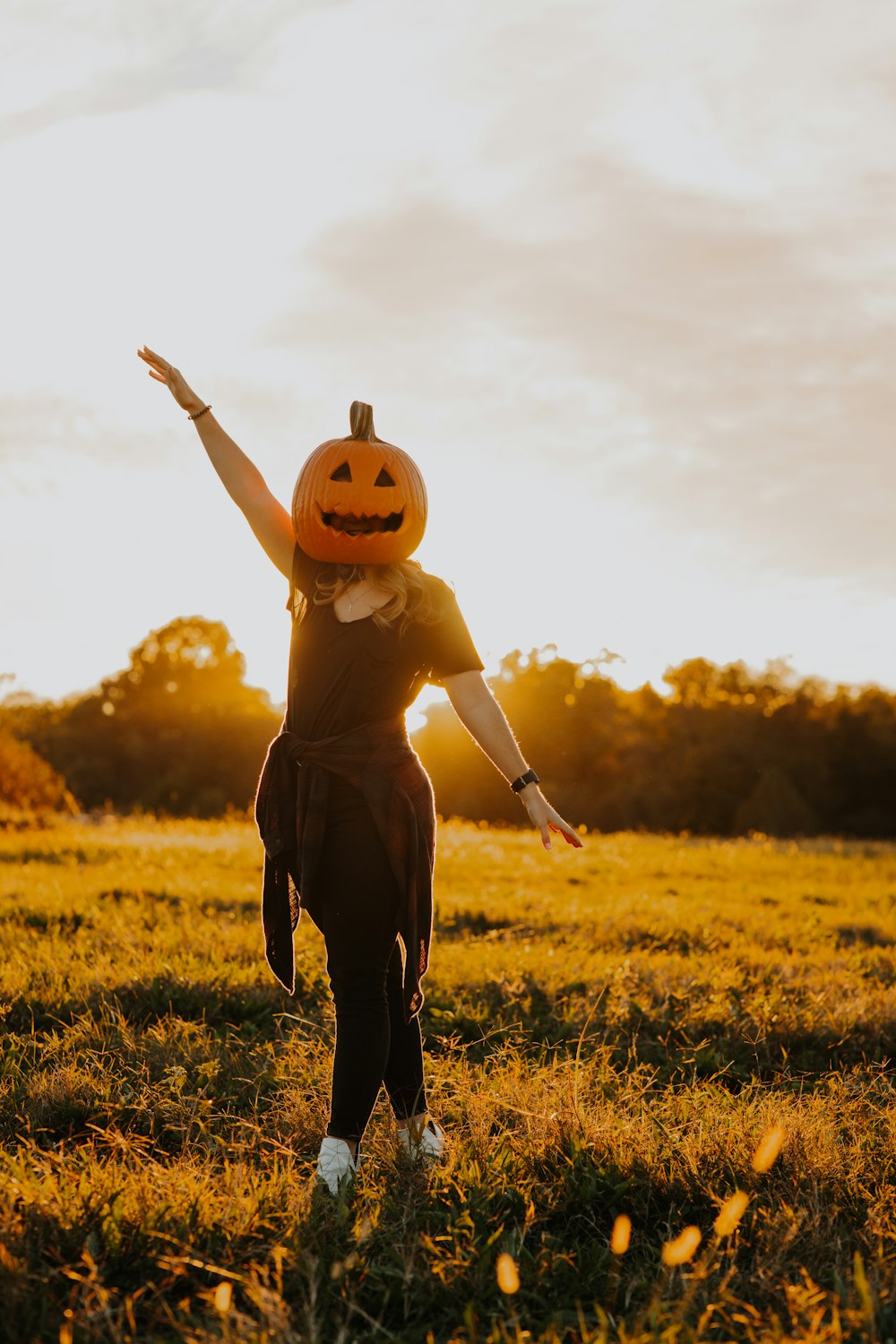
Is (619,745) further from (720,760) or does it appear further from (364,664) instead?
(364,664)

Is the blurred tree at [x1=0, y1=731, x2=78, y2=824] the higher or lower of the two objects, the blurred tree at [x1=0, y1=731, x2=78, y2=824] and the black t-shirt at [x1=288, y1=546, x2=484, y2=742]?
the lower

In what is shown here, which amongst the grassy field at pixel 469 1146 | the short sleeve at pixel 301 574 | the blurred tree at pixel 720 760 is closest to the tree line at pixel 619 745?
the blurred tree at pixel 720 760

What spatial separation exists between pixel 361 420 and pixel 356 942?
1869 millimetres

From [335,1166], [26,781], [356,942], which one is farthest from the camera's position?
[26,781]

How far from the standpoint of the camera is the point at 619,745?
42656 millimetres

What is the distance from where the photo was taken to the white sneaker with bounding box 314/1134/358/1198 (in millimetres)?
3252

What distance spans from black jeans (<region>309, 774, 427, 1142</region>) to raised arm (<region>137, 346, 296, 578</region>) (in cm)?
98

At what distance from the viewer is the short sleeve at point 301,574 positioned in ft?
12.7

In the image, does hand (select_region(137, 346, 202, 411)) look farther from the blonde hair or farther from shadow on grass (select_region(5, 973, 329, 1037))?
shadow on grass (select_region(5, 973, 329, 1037))

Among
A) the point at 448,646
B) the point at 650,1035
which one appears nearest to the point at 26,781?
the point at 650,1035

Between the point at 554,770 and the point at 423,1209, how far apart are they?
36.4 metres

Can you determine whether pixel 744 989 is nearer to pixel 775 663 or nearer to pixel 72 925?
pixel 72 925

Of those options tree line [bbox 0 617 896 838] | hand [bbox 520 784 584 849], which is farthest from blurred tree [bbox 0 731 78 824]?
hand [bbox 520 784 584 849]

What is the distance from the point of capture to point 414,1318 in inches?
106
